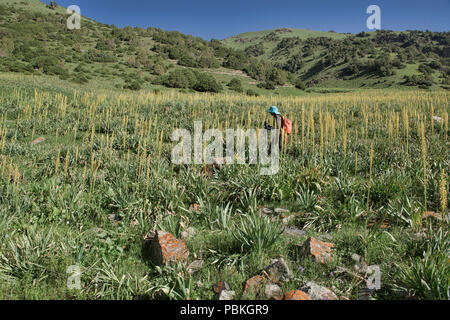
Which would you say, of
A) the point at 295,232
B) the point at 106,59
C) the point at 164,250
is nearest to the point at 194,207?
the point at 164,250

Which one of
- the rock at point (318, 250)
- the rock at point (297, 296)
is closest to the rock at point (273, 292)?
the rock at point (297, 296)

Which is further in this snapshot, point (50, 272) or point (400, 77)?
point (400, 77)

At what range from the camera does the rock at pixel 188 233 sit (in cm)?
411

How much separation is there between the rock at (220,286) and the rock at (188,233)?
1.14m

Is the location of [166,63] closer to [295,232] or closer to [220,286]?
[295,232]

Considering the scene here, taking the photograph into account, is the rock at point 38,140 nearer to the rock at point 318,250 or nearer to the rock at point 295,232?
the rock at point 295,232

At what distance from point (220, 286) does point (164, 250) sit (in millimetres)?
927

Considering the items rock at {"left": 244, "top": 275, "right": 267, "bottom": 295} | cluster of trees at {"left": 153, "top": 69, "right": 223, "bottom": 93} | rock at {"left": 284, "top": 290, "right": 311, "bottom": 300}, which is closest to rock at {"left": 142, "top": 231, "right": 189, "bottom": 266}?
rock at {"left": 244, "top": 275, "right": 267, "bottom": 295}

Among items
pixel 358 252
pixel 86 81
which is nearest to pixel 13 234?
pixel 358 252

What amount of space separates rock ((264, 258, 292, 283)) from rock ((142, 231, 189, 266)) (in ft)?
3.86

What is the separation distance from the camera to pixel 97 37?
62.9m

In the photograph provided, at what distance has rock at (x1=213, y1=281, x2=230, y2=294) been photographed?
2941 mm
